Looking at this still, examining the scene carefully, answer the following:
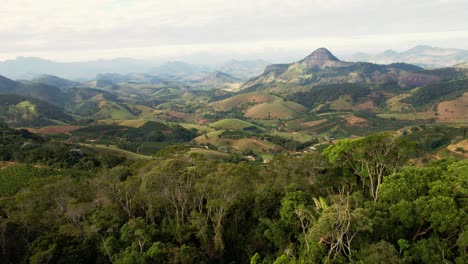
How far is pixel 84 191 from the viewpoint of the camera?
40.4m

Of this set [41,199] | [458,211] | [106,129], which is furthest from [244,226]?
[106,129]

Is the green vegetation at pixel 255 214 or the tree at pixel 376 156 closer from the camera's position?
the green vegetation at pixel 255 214

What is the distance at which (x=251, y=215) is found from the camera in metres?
37.1

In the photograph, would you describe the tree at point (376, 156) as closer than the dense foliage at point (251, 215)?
No

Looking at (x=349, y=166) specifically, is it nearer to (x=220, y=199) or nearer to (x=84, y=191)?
(x=220, y=199)

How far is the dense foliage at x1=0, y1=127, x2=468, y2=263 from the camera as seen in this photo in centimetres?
2566

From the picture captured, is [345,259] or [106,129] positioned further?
[106,129]

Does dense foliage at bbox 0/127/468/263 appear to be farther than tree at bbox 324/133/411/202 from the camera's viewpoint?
No

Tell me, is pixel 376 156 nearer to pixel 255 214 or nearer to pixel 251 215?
pixel 255 214

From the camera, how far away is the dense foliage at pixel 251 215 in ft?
84.2

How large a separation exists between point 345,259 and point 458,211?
10288 millimetres

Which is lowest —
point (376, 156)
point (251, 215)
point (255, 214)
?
point (251, 215)

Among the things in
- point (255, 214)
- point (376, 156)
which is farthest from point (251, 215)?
point (376, 156)

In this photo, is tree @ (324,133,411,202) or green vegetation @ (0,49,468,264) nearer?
green vegetation @ (0,49,468,264)
